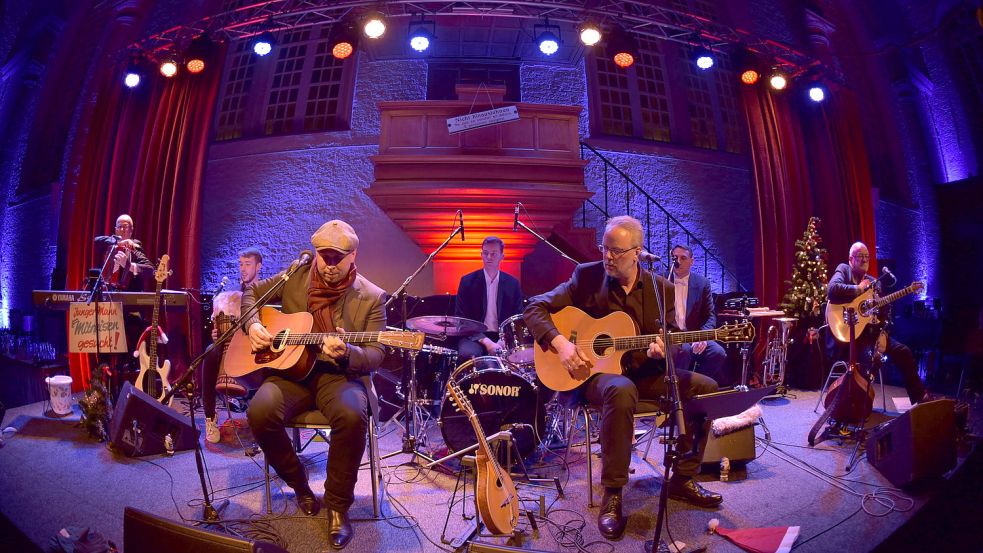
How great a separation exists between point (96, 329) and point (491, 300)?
136 inches

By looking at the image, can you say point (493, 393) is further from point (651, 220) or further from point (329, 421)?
point (651, 220)

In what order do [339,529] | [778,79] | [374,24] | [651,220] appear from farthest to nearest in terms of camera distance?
[651,220] → [374,24] → [778,79] → [339,529]

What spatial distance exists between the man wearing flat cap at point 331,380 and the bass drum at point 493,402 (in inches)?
33.9

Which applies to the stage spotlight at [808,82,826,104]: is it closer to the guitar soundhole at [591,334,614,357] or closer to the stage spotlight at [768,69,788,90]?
the stage spotlight at [768,69,788,90]

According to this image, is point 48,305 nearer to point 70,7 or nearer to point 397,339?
point 70,7

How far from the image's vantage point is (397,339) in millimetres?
3068

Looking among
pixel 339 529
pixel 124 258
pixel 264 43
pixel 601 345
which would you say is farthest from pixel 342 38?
pixel 339 529

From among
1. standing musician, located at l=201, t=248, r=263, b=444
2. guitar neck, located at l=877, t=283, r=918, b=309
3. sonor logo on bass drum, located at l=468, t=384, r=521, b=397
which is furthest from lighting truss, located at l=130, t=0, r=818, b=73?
sonor logo on bass drum, located at l=468, t=384, r=521, b=397

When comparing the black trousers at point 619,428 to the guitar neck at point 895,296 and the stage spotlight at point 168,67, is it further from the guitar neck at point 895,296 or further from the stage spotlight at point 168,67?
the stage spotlight at point 168,67

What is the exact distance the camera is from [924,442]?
333 cm

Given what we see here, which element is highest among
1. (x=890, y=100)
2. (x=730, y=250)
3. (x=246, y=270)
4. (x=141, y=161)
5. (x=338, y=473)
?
(x=890, y=100)

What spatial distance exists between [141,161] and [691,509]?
5223 mm

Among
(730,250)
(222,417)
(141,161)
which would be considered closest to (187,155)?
(141,161)

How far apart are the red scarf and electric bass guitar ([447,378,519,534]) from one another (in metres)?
1.17
